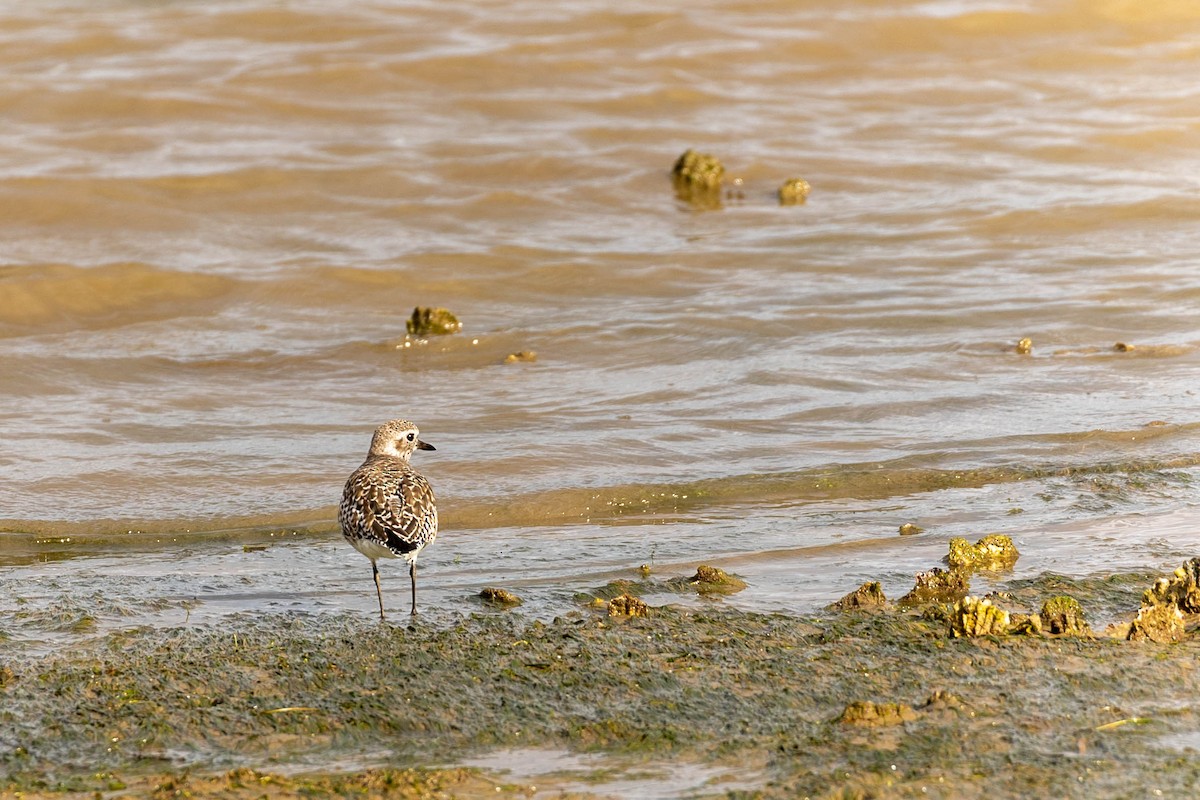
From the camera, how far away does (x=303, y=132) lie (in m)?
16.1

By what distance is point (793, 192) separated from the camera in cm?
1466

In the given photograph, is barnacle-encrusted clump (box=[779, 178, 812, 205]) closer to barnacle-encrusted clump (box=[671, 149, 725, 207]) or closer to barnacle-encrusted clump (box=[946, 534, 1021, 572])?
barnacle-encrusted clump (box=[671, 149, 725, 207])

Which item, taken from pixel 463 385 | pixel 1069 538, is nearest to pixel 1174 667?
pixel 1069 538

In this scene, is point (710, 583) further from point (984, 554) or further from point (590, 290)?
point (590, 290)

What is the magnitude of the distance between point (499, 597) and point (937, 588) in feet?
5.58

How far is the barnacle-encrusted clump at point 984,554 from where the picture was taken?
6.31 m

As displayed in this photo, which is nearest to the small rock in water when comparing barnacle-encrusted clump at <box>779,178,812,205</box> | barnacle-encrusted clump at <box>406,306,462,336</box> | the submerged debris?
the submerged debris

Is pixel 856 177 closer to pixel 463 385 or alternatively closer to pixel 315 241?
pixel 315 241

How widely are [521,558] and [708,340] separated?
4440 millimetres

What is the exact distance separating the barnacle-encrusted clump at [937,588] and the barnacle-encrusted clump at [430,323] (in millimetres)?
5920

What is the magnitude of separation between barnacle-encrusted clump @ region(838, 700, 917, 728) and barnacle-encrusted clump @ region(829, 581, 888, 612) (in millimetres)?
1117

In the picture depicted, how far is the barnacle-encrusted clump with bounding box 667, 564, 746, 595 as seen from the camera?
6191mm

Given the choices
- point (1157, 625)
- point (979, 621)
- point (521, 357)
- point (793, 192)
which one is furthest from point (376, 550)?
point (793, 192)

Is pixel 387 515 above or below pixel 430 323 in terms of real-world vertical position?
below
